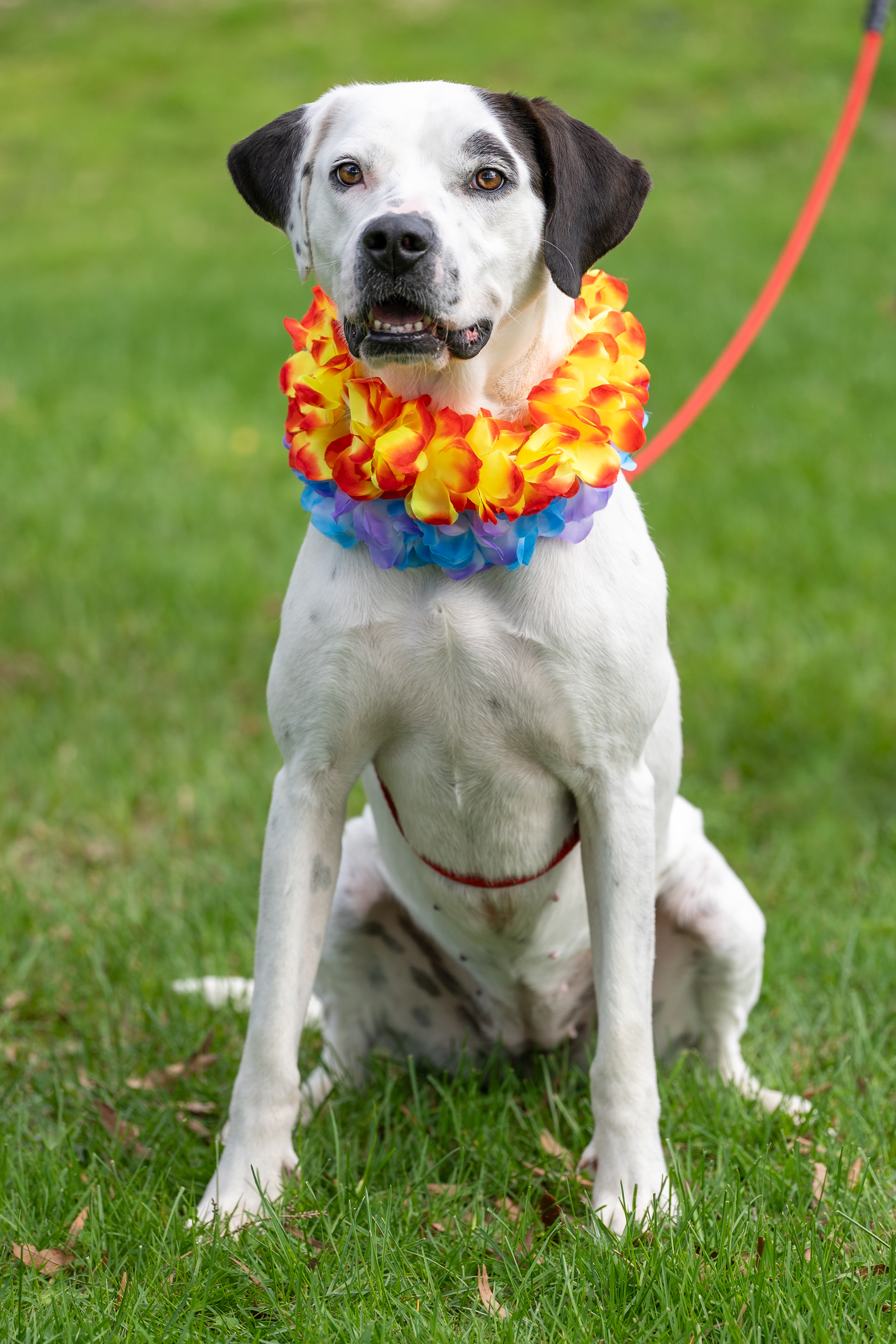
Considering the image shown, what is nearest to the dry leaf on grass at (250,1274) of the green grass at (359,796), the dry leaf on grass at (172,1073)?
the green grass at (359,796)

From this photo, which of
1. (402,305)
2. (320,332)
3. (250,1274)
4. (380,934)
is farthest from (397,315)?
(250,1274)

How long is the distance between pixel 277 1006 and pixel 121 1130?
60 centimetres

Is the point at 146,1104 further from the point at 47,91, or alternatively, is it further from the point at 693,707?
the point at 47,91

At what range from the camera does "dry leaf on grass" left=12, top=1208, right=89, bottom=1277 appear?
2449mm

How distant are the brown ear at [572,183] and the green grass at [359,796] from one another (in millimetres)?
1703

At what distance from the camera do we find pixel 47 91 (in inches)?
681

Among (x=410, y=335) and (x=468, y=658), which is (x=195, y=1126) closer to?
(x=468, y=658)

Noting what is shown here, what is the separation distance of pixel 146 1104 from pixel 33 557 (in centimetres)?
368

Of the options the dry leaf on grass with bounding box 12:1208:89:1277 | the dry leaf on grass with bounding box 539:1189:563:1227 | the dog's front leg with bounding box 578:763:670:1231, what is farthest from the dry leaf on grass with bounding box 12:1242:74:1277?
the dog's front leg with bounding box 578:763:670:1231

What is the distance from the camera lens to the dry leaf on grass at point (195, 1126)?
9.56ft

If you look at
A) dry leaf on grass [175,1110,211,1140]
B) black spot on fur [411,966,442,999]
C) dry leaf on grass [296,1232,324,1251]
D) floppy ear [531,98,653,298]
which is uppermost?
floppy ear [531,98,653,298]

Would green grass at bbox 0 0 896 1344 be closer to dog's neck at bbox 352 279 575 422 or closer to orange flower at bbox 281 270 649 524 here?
orange flower at bbox 281 270 649 524

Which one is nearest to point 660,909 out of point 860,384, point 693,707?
point 693,707

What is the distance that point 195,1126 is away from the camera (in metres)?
2.93
